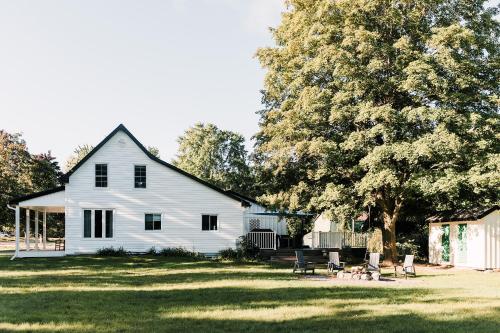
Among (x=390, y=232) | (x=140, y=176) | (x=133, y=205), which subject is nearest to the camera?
(x=390, y=232)

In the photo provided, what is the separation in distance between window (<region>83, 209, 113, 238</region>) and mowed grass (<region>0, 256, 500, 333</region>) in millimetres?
11221

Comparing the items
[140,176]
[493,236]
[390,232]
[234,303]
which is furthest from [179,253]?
[234,303]

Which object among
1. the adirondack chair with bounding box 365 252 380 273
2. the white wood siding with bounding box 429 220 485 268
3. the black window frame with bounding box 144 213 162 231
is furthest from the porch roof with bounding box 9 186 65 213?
the white wood siding with bounding box 429 220 485 268

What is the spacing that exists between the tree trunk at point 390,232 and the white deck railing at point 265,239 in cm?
828

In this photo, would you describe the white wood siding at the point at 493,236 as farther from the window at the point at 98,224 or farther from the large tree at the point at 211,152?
the large tree at the point at 211,152

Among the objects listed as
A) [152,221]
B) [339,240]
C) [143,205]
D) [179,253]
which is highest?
[143,205]

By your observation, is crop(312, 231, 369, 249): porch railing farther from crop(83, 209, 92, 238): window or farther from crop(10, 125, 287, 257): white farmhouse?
crop(83, 209, 92, 238): window

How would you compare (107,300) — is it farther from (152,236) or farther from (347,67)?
(152,236)

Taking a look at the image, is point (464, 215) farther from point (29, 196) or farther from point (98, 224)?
point (29, 196)

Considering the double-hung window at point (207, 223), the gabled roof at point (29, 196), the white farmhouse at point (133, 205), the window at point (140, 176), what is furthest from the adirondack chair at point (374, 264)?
the gabled roof at point (29, 196)

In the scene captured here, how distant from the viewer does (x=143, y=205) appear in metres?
33.3

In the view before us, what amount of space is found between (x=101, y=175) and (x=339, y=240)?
16.1 metres

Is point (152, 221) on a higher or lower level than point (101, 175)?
lower

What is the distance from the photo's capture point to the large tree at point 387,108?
1024 inches
